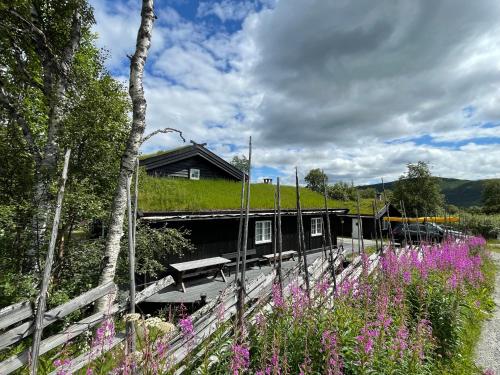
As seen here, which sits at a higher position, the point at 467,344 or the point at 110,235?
the point at 110,235

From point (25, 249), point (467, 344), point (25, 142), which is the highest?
point (25, 142)

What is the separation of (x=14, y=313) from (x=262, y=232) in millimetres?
12607

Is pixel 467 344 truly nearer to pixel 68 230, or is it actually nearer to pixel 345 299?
pixel 345 299

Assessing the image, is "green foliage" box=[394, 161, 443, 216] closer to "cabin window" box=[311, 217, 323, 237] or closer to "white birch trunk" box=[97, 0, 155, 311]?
"cabin window" box=[311, 217, 323, 237]

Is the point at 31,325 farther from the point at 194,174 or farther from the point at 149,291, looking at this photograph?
the point at 194,174

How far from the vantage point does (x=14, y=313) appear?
319 centimetres

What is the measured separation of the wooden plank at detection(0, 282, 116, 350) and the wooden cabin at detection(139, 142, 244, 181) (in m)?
13.4

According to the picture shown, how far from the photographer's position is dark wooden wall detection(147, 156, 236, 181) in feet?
59.3

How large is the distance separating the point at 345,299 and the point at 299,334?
5.16 feet

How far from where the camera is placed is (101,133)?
6.43 meters

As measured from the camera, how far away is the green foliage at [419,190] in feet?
138

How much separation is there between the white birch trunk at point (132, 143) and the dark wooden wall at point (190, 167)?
37.8 feet

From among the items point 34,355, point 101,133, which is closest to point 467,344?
point 34,355

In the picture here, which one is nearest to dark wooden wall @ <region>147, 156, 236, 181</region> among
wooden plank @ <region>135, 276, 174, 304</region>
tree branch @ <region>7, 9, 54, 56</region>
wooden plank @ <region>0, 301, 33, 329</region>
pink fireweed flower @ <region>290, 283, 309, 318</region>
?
tree branch @ <region>7, 9, 54, 56</region>
